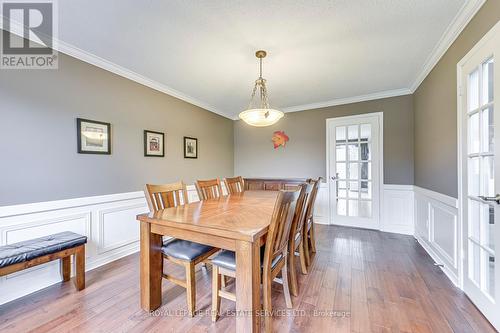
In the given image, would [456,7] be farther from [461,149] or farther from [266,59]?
[266,59]

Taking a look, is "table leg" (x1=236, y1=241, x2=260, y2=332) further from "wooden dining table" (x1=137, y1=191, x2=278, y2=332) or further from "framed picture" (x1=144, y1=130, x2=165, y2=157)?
"framed picture" (x1=144, y1=130, x2=165, y2=157)

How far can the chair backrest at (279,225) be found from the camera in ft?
4.17

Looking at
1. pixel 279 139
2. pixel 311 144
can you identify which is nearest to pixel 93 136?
pixel 279 139

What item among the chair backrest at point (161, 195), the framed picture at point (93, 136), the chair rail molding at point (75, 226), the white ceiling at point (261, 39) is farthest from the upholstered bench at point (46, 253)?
the white ceiling at point (261, 39)

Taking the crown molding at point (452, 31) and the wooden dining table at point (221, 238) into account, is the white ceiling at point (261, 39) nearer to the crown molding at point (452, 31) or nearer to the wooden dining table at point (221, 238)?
the crown molding at point (452, 31)

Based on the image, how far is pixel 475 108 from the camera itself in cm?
169

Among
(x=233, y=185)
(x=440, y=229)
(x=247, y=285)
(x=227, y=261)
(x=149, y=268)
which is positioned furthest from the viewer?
(x=233, y=185)

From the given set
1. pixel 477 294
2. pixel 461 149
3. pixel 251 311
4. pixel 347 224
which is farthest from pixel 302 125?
pixel 251 311

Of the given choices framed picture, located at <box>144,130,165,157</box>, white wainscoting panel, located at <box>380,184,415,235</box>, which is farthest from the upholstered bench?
white wainscoting panel, located at <box>380,184,415,235</box>

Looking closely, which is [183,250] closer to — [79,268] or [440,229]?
[79,268]

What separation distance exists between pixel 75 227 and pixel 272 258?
7.08ft

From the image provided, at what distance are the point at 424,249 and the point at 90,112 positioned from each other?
448 cm

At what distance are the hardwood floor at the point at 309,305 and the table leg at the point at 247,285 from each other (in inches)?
14.1

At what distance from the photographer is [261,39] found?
2029mm
